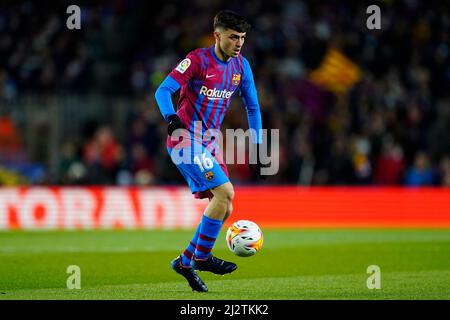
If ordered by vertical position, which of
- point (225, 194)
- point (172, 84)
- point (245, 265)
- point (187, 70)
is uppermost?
point (187, 70)

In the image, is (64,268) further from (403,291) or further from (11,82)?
(11,82)

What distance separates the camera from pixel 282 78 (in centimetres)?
2016

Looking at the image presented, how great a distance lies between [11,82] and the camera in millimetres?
21109

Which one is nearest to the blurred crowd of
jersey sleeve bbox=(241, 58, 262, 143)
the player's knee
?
jersey sleeve bbox=(241, 58, 262, 143)

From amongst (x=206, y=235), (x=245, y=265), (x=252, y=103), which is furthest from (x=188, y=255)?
(x=245, y=265)

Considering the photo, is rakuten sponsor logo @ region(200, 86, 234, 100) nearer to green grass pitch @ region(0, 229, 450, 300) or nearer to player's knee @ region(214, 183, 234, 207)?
player's knee @ region(214, 183, 234, 207)

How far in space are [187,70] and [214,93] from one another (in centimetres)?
39

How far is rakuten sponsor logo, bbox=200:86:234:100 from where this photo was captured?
353 inches

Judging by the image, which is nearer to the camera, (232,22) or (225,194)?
(225,194)

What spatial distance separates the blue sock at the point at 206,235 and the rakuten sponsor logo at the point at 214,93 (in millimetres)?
1167

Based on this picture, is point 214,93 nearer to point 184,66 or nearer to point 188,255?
point 184,66

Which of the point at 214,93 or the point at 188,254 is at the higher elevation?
the point at 214,93

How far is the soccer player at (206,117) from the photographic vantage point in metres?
8.70

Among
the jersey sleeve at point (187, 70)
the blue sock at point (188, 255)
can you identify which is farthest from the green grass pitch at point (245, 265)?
the jersey sleeve at point (187, 70)
